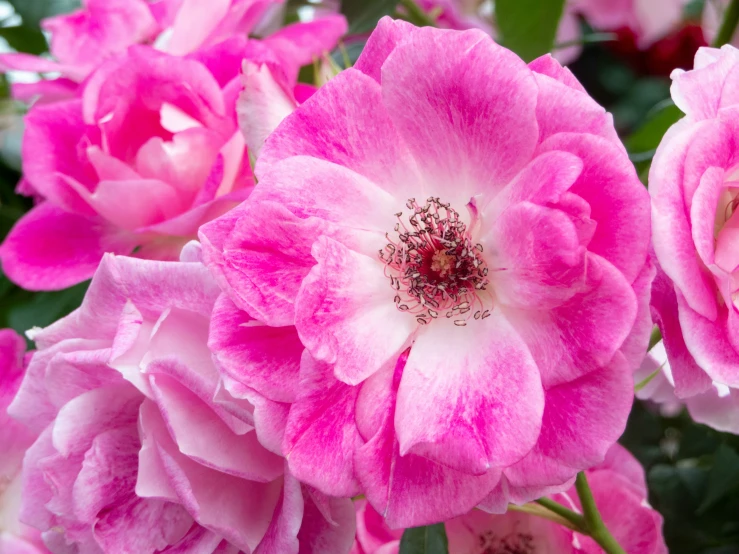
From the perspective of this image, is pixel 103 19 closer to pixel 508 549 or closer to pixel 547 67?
pixel 547 67

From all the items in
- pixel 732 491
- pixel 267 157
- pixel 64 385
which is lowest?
pixel 732 491

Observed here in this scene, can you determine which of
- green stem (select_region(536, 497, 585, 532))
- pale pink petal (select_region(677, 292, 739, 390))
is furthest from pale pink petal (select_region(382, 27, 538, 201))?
green stem (select_region(536, 497, 585, 532))

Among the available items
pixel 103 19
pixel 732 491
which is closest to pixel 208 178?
pixel 103 19

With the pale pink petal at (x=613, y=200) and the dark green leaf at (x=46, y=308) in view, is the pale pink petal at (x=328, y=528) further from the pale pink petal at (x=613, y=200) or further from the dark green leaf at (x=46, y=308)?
the dark green leaf at (x=46, y=308)

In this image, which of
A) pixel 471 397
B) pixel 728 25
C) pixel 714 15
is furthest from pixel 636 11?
pixel 471 397

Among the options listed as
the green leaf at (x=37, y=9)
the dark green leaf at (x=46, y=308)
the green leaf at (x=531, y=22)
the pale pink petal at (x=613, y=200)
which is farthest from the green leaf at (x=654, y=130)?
the green leaf at (x=37, y=9)

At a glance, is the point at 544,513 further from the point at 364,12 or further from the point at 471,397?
the point at 364,12
